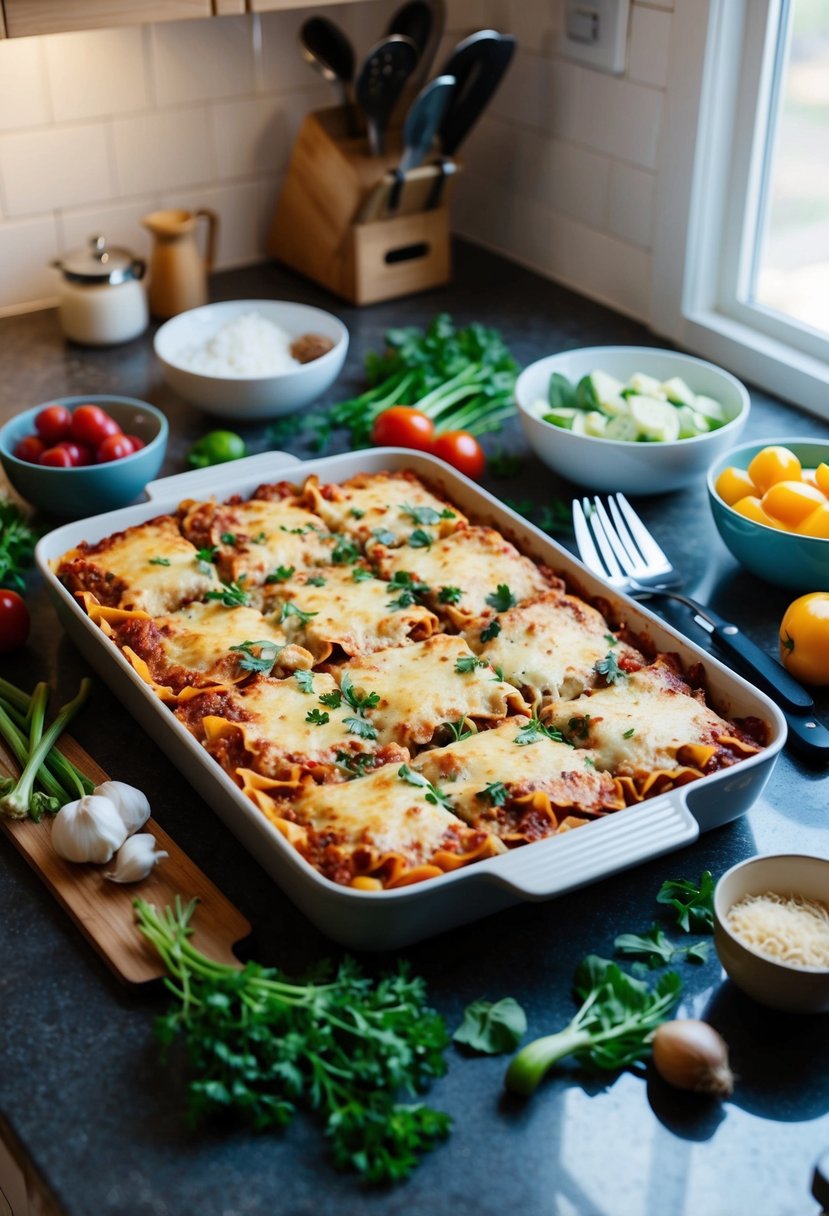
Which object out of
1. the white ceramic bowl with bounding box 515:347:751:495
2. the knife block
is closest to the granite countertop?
the white ceramic bowl with bounding box 515:347:751:495

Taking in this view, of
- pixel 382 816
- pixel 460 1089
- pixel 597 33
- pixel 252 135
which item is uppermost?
pixel 597 33

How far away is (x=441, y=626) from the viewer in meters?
1.52

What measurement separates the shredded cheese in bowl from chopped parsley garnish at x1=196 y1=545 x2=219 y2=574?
0.74 metres

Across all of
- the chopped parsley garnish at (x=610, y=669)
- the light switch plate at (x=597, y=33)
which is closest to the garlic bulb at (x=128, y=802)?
the chopped parsley garnish at (x=610, y=669)

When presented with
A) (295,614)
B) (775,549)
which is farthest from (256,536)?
(775,549)

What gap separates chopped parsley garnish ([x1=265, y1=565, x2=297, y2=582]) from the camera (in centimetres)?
159

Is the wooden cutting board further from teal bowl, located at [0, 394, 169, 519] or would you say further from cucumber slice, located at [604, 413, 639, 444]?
cucumber slice, located at [604, 413, 639, 444]

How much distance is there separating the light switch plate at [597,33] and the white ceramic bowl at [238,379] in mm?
665

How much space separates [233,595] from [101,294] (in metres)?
0.95

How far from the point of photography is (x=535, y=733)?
1.32 metres

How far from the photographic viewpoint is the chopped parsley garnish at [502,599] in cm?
153

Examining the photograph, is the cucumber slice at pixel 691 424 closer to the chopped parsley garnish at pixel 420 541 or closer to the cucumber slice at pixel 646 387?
→ the cucumber slice at pixel 646 387

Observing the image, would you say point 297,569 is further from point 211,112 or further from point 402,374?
point 211,112

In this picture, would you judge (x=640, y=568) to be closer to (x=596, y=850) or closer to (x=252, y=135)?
(x=596, y=850)
